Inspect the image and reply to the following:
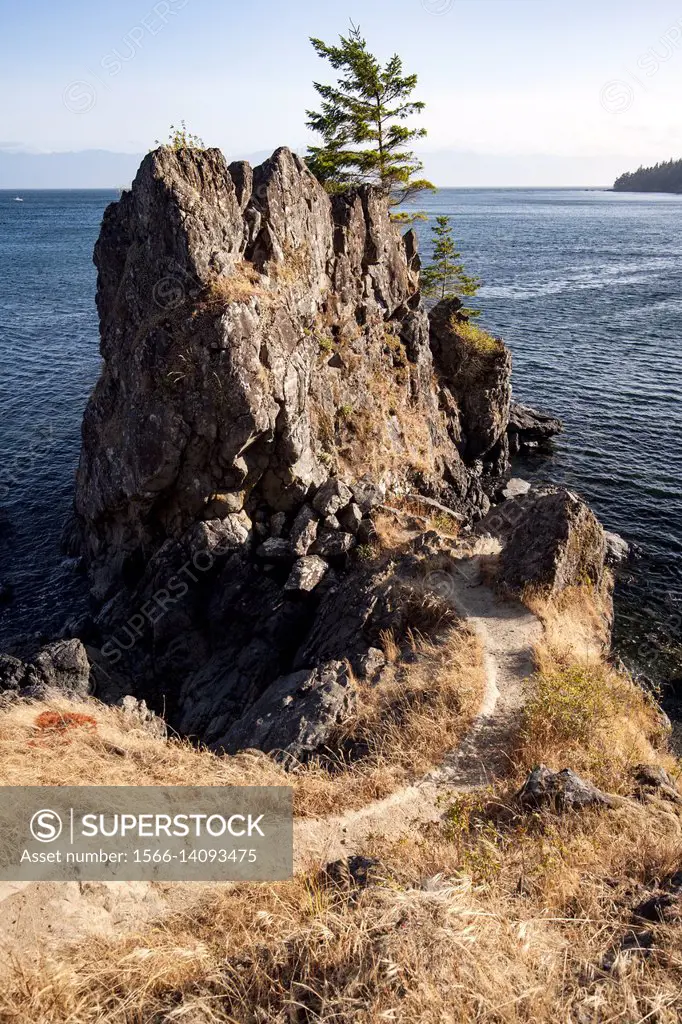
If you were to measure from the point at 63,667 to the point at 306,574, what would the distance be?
359 inches

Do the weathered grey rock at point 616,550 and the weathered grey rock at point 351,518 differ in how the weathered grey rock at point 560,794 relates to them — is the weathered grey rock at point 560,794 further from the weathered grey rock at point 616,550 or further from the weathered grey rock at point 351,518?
the weathered grey rock at point 616,550

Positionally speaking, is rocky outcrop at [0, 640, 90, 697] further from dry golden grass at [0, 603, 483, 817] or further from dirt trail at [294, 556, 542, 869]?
dirt trail at [294, 556, 542, 869]

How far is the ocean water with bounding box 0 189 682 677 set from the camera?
88.2ft

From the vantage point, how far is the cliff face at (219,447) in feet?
71.2

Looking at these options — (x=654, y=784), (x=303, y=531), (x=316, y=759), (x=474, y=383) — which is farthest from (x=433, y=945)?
(x=474, y=383)

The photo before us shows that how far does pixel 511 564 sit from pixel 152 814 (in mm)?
12294

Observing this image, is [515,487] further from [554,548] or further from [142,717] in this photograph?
[142,717]

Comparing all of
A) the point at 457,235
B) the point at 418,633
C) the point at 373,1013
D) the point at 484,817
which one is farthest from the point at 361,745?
the point at 457,235

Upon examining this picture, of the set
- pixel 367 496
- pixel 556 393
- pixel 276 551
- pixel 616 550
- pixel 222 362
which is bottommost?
pixel 616 550

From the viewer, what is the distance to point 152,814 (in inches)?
382

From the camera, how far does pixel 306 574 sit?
2141 cm

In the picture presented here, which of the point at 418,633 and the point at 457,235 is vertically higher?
the point at 457,235

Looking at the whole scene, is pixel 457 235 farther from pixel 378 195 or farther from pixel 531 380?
pixel 378 195

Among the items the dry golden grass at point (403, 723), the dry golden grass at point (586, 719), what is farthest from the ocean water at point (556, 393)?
the dry golden grass at point (403, 723)
